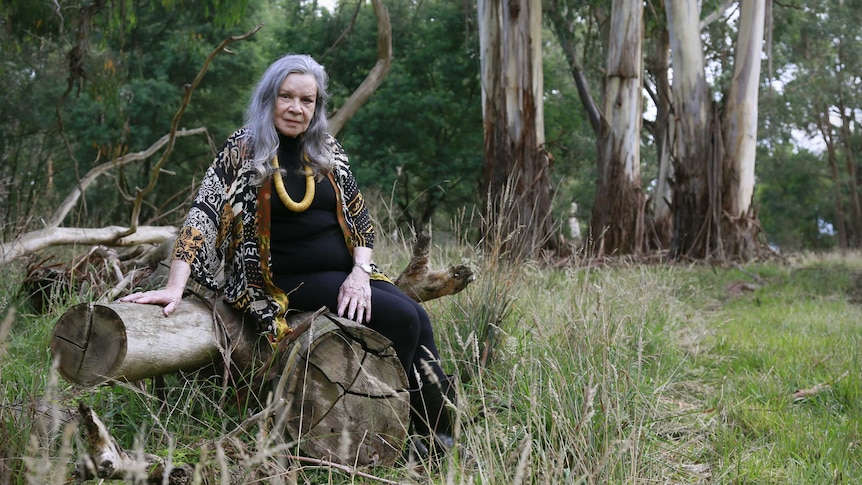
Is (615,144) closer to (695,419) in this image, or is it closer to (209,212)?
(695,419)

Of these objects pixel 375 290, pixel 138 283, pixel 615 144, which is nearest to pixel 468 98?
pixel 615 144

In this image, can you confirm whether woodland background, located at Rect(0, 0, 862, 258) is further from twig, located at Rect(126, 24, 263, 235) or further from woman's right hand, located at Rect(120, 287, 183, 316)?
woman's right hand, located at Rect(120, 287, 183, 316)

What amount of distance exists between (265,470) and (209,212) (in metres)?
1.20

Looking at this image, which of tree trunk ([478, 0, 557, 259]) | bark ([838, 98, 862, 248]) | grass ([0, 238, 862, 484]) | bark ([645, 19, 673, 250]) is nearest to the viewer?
grass ([0, 238, 862, 484])

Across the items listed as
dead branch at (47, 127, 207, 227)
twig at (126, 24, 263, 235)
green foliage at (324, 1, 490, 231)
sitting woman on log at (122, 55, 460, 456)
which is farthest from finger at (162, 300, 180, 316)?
green foliage at (324, 1, 490, 231)

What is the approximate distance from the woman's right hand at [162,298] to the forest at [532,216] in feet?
1.11

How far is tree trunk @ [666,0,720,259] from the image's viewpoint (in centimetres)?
1063

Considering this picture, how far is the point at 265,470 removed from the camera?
2402 mm

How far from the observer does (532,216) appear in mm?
5906

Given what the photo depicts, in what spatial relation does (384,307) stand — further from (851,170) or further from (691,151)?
(851,170)

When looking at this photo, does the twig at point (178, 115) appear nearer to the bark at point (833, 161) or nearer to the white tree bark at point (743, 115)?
the white tree bark at point (743, 115)

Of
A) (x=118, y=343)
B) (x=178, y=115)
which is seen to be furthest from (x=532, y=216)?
(x=118, y=343)

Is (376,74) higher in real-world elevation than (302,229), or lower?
higher

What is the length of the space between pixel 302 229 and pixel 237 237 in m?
0.27
